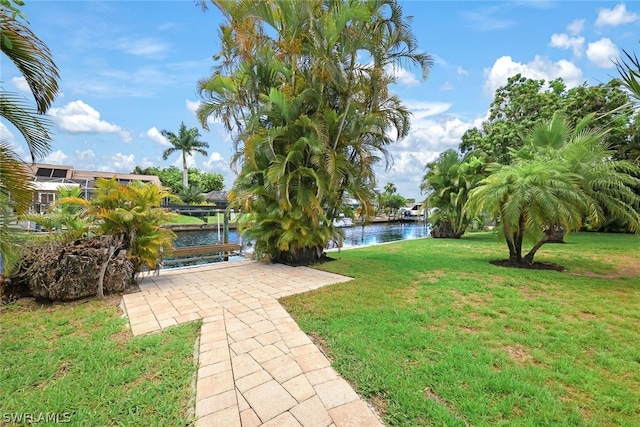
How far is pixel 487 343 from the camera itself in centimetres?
288

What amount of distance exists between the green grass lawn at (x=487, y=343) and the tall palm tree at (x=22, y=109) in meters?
2.90

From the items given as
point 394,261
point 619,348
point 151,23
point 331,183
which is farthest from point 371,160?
point 151,23

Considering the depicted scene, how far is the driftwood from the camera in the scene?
396 cm

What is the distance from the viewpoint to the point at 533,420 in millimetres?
1832

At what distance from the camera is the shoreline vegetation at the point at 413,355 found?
6.48 feet

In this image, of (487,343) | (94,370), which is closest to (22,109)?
(94,370)

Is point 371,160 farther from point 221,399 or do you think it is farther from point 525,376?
point 221,399

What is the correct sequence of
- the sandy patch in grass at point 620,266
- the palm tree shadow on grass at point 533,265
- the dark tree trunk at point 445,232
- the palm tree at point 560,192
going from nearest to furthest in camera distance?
the palm tree at point 560,192 < the sandy patch in grass at point 620,266 < the palm tree shadow on grass at point 533,265 < the dark tree trunk at point 445,232

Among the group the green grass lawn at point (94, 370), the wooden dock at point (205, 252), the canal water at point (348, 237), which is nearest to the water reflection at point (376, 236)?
the canal water at point (348, 237)

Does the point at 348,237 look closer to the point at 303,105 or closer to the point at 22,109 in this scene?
the point at 303,105

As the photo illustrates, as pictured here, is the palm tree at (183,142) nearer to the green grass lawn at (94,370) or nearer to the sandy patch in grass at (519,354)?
the green grass lawn at (94,370)

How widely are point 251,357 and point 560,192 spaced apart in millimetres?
6194

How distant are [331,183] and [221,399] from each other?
451 cm

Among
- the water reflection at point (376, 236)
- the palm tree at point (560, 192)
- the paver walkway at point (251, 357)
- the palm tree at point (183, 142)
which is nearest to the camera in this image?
the paver walkway at point (251, 357)
